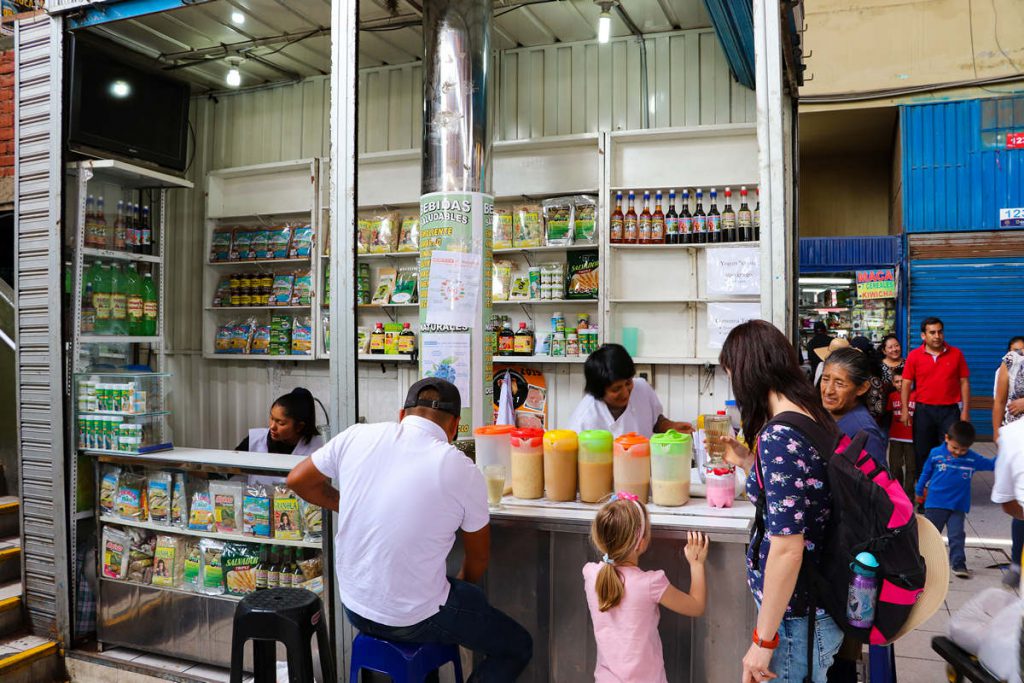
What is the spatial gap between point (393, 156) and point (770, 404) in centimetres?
471

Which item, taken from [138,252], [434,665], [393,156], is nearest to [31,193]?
[138,252]

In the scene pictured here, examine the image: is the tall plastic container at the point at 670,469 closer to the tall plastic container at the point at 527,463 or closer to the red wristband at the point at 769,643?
the tall plastic container at the point at 527,463

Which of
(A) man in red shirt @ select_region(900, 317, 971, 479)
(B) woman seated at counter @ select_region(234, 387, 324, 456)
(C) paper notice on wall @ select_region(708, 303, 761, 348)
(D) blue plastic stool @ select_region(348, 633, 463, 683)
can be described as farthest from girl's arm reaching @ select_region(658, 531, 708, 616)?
(A) man in red shirt @ select_region(900, 317, 971, 479)

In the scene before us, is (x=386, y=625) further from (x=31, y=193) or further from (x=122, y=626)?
(x=31, y=193)

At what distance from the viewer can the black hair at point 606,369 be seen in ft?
11.6

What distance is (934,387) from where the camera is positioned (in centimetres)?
668

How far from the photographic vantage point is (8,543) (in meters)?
4.33

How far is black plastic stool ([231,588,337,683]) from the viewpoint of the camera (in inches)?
91.2

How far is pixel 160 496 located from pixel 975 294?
931 cm

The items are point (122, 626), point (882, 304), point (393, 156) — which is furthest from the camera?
point (882, 304)

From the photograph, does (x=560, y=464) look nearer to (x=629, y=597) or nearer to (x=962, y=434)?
(x=629, y=597)

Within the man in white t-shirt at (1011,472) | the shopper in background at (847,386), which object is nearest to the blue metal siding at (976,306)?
the man in white t-shirt at (1011,472)

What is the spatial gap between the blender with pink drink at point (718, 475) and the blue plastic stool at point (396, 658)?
3.55 ft

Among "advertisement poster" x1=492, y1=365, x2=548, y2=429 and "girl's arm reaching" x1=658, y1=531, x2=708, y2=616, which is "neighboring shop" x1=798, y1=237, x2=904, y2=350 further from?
"girl's arm reaching" x1=658, y1=531, x2=708, y2=616
